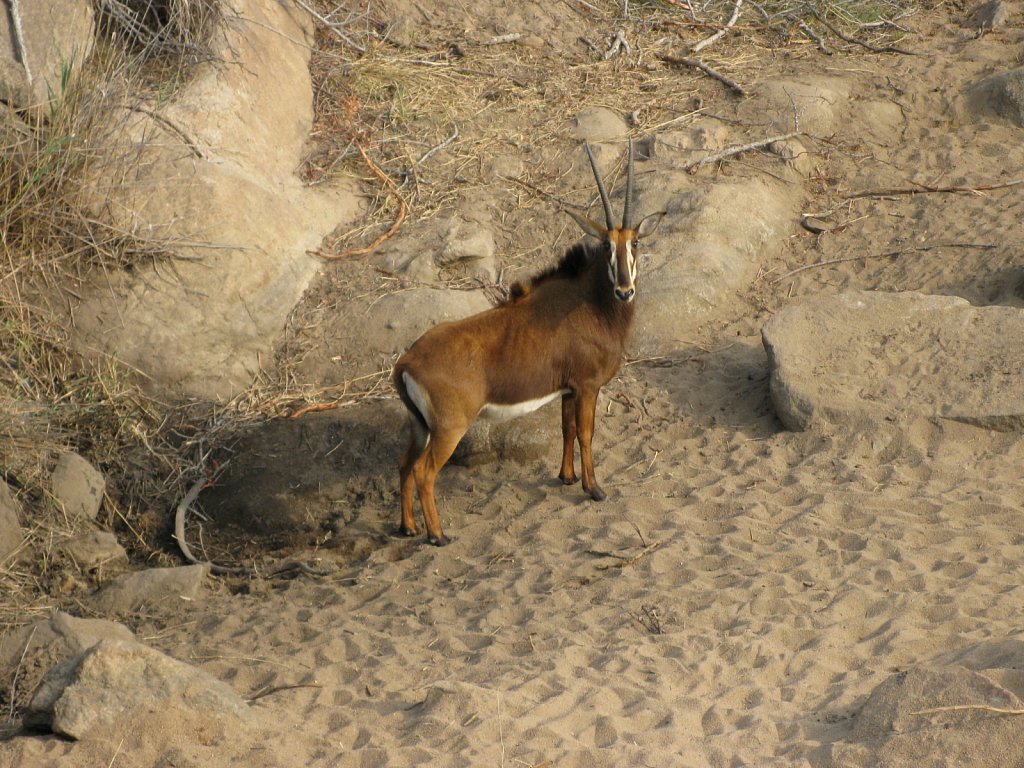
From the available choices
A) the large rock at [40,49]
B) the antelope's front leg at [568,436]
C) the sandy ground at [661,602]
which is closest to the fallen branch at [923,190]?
the sandy ground at [661,602]

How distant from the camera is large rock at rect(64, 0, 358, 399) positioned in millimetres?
8906

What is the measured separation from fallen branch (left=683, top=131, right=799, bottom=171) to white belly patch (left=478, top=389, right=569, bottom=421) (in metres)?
4.04

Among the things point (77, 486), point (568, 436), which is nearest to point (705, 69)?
point (568, 436)

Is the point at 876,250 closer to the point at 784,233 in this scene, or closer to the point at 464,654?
the point at 784,233

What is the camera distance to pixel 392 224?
33.7 ft

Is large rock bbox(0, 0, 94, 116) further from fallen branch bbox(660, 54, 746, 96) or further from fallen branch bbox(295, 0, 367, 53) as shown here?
fallen branch bbox(660, 54, 746, 96)

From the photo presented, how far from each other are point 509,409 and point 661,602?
1779mm

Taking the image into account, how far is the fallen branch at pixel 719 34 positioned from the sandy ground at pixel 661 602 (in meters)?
3.80

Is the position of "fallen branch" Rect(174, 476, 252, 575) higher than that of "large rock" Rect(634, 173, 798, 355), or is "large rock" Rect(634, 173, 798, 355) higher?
"large rock" Rect(634, 173, 798, 355)

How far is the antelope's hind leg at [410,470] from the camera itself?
7.56 meters

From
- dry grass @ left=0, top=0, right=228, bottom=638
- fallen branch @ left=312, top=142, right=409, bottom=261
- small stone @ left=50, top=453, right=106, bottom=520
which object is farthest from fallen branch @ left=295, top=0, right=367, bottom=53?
small stone @ left=50, top=453, right=106, bottom=520

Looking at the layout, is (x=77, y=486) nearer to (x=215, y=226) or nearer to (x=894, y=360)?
(x=215, y=226)

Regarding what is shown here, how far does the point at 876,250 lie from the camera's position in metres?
10.2

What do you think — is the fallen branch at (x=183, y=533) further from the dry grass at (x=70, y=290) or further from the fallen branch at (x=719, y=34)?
the fallen branch at (x=719, y=34)
